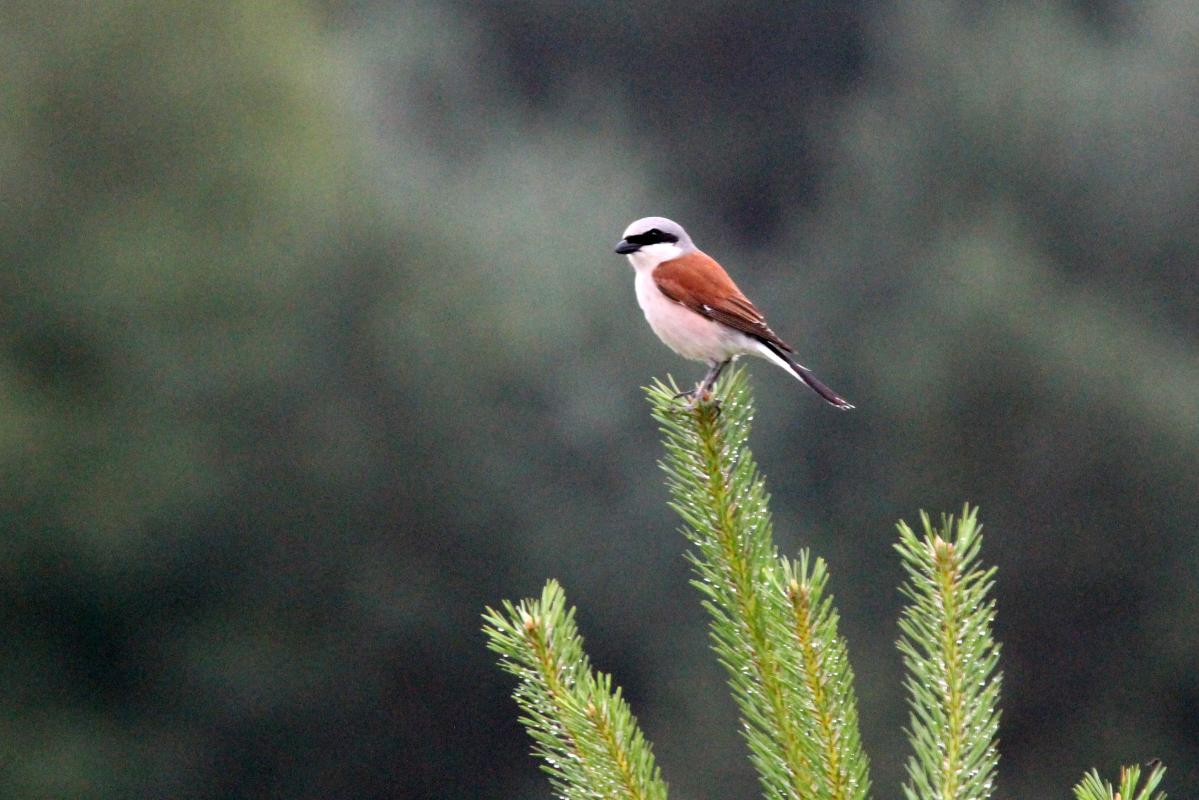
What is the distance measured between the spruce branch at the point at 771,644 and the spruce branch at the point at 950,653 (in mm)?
69

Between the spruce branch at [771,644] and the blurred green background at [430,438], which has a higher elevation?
the blurred green background at [430,438]

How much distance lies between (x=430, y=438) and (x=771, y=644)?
20.8 metres

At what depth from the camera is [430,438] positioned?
873 inches

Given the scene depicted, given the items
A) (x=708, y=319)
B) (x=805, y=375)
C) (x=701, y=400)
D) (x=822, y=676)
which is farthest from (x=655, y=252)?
(x=822, y=676)

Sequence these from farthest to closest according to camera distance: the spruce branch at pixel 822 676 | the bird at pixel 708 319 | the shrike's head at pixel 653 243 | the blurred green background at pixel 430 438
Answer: the blurred green background at pixel 430 438 → the shrike's head at pixel 653 243 → the bird at pixel 708 319 → the spruce branch at pixel 822 676

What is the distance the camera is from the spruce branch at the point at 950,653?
1393mm

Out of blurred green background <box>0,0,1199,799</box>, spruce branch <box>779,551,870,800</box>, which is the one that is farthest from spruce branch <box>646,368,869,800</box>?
blurred green background <box>0,0,1199,799</box>

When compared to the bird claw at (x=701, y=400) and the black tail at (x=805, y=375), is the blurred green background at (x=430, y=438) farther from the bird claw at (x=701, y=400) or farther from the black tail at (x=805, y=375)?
the bird claw at (x=701, y=400)

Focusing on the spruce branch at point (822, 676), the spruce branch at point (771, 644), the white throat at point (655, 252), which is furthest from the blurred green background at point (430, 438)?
the spruce branch at point (822, 676)

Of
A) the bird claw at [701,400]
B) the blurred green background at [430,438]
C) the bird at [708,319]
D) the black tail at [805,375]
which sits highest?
the blurred green background at [430,438]

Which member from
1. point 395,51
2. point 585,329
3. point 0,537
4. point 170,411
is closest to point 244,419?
point 170,411

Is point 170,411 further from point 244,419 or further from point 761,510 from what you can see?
point 761,510

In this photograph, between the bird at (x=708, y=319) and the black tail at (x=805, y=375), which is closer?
the black tail at (x=805, y=375)

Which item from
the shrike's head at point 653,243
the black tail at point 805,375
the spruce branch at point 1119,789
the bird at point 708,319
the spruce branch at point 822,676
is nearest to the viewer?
the spruce branch at point 1119,789
